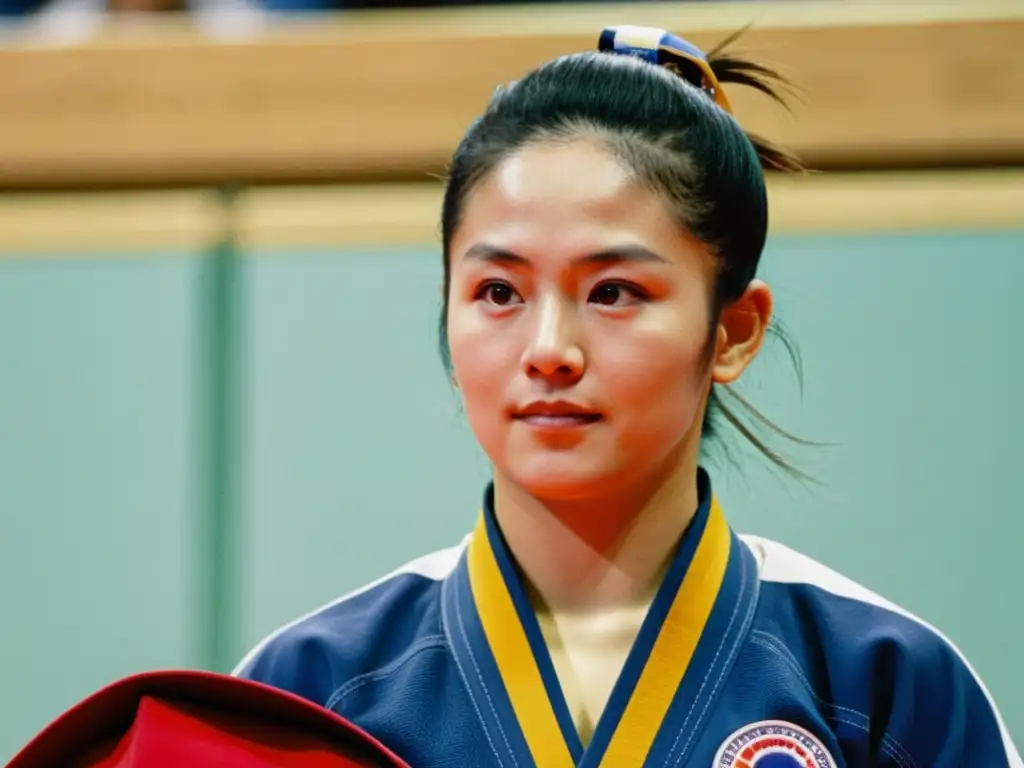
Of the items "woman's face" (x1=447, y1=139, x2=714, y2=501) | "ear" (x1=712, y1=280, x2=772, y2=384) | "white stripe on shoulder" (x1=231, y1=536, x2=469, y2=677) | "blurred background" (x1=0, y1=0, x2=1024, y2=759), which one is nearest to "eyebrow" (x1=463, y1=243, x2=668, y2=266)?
"woman's face" (x1=447, y1=139, x2=714, y2=501)

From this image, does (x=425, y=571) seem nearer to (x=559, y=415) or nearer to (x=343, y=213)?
(x=559, y=415)

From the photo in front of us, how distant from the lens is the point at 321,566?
60.1 inches

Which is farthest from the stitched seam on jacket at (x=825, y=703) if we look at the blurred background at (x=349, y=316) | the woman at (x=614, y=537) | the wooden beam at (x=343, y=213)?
the wooden beam at (x=343, y=213)

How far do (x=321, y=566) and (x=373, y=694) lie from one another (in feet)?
1.99

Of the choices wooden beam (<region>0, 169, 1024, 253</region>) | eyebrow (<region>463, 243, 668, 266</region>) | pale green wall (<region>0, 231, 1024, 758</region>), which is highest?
eyebrow (<region>463, 243, 668, 266</region>)

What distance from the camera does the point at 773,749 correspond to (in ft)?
2.92

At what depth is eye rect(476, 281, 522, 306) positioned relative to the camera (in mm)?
890

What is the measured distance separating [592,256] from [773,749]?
1.05ft

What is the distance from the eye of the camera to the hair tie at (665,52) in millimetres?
955

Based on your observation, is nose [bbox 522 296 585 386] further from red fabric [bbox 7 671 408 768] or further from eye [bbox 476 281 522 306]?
red fabric [bbox 7 671 408 768]

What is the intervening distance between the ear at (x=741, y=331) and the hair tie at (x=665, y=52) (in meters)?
0.13

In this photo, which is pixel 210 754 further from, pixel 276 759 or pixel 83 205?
pixel 83 205

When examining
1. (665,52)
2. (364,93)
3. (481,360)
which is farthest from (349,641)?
(364,93)

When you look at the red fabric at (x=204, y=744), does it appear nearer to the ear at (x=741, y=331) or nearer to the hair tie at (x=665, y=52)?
the ear at (x=741, y=331)
